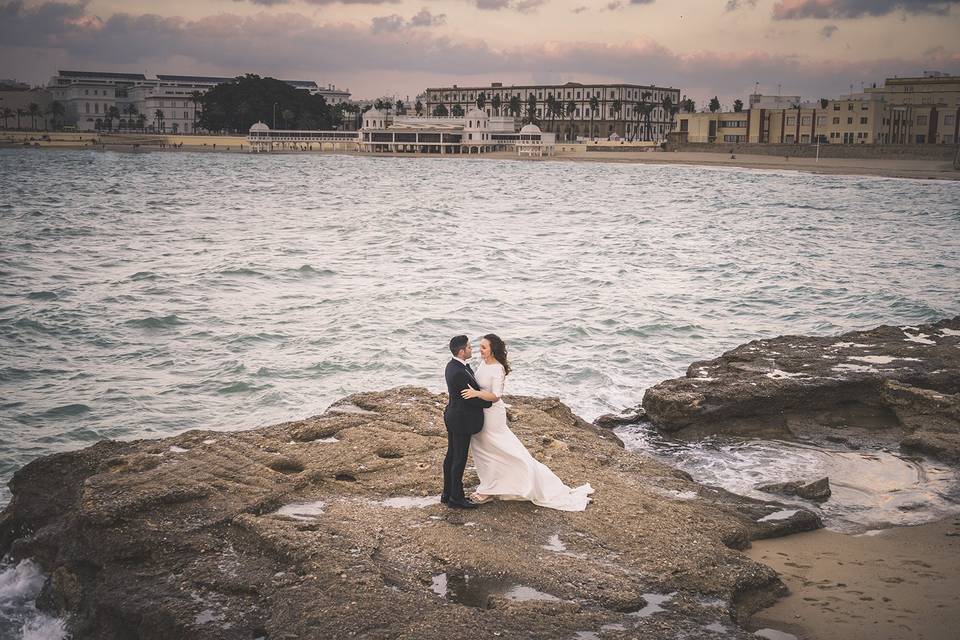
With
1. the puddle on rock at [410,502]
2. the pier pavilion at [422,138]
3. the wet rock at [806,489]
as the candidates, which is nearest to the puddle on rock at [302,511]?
the puddle on rock at [410,502]

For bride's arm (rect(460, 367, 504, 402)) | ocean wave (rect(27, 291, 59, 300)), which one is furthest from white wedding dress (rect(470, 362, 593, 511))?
ocean wave (rect(27, 291, 59, 300))

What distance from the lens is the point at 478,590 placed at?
23.6ft

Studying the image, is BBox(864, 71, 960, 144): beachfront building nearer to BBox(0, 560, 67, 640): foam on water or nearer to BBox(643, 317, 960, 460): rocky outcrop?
BBox(643, 317, 960, 460): rocky outcrop

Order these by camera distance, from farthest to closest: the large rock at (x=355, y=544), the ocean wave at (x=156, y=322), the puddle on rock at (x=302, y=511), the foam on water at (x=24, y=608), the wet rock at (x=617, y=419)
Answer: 1. the ocean wave at (x=156, y=322)
2. the wet rock at (x=617, y=419)
3. the puddle on rock at (x=302, y=511)
4. the foam on water at (x=24, y=608)
5. the large rock at (x=355, y=544)

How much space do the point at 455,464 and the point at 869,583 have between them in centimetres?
384

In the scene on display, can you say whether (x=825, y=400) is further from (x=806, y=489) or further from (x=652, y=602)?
(x=652, y=602)

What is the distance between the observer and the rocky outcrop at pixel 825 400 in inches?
502

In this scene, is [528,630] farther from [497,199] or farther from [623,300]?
[497,199]

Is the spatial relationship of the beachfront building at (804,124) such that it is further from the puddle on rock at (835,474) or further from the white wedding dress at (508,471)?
the white wedding dress at (508,471)

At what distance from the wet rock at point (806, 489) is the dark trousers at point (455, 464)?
4.11 m

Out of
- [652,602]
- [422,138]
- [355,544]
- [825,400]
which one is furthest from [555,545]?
[422,138]

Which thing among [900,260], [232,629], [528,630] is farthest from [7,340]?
[900,260]

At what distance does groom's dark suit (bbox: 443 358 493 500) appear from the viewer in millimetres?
8492

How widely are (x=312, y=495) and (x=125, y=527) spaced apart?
5.78 feet
